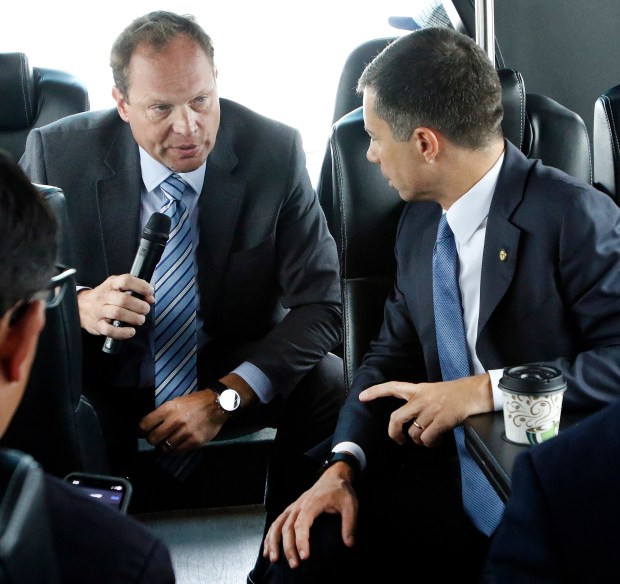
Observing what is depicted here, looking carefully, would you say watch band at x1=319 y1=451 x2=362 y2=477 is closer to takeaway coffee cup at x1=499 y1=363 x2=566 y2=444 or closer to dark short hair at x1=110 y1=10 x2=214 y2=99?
takeaway coffee cup at x1=499 y1=363 x2=566 y2=444

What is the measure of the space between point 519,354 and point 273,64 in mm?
2447

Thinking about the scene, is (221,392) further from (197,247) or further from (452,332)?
(452,332)

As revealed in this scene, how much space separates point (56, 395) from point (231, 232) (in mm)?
905

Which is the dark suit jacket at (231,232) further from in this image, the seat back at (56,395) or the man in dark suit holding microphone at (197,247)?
the seat back at (56,395)

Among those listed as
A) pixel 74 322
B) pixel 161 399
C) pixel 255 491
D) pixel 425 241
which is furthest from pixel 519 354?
pixel 255 491

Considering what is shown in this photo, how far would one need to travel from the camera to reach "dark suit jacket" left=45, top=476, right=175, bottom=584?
705mm

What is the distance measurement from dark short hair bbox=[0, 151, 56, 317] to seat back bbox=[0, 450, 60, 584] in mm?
142

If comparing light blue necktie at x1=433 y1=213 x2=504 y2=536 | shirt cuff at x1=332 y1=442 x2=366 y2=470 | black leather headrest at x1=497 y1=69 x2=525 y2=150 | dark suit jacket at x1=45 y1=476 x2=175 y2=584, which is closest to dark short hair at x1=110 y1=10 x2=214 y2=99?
black leather headrest at x1=497 y1=69 x2=525 y2=150

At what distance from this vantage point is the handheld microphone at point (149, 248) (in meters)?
1.81

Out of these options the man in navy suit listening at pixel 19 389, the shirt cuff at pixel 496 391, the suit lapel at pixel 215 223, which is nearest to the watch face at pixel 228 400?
the suit lapel at pixel 215 223

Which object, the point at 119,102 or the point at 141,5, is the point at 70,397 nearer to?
the point at 119,102

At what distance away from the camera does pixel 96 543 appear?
0.72m

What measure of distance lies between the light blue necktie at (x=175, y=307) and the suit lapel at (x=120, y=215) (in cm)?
7

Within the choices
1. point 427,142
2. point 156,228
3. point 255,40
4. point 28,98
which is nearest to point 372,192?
point 427,142
